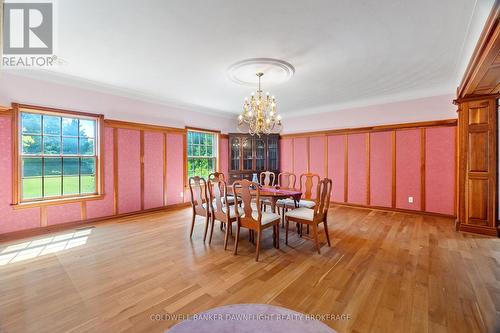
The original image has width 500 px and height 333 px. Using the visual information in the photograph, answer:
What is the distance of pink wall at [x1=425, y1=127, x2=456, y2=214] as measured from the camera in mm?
4484

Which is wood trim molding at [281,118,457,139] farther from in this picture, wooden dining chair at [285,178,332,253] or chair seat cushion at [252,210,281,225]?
chair seat cushion at [252,210,281,225]

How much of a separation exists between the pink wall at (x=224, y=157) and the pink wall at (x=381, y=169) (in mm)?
3755

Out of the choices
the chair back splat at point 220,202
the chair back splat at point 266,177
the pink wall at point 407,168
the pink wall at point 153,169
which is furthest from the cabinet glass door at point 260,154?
the chair back splat at point 220,202

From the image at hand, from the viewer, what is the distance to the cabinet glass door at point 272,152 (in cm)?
675

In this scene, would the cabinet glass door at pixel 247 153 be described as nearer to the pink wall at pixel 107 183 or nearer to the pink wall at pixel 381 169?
the pink wall at pixel 381 169

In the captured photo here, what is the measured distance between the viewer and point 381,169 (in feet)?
17.2

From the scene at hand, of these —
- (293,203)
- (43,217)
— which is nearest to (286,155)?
(293,203)

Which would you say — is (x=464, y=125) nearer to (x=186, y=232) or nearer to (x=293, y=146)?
(x=293, y=146)

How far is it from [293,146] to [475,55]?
4406mm

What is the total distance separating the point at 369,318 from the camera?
1.78m

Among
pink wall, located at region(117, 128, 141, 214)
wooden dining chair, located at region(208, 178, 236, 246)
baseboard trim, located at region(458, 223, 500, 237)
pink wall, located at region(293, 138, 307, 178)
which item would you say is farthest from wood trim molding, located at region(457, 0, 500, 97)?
pink wall, located at region(117, 128, 141, 214)

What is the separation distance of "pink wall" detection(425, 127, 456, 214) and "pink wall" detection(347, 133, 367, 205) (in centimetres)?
120

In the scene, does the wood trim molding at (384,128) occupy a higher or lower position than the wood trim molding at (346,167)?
higher

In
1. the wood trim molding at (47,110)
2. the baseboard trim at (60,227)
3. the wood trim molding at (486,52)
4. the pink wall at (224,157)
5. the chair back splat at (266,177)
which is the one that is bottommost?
the baseboard trim at (60,227)
